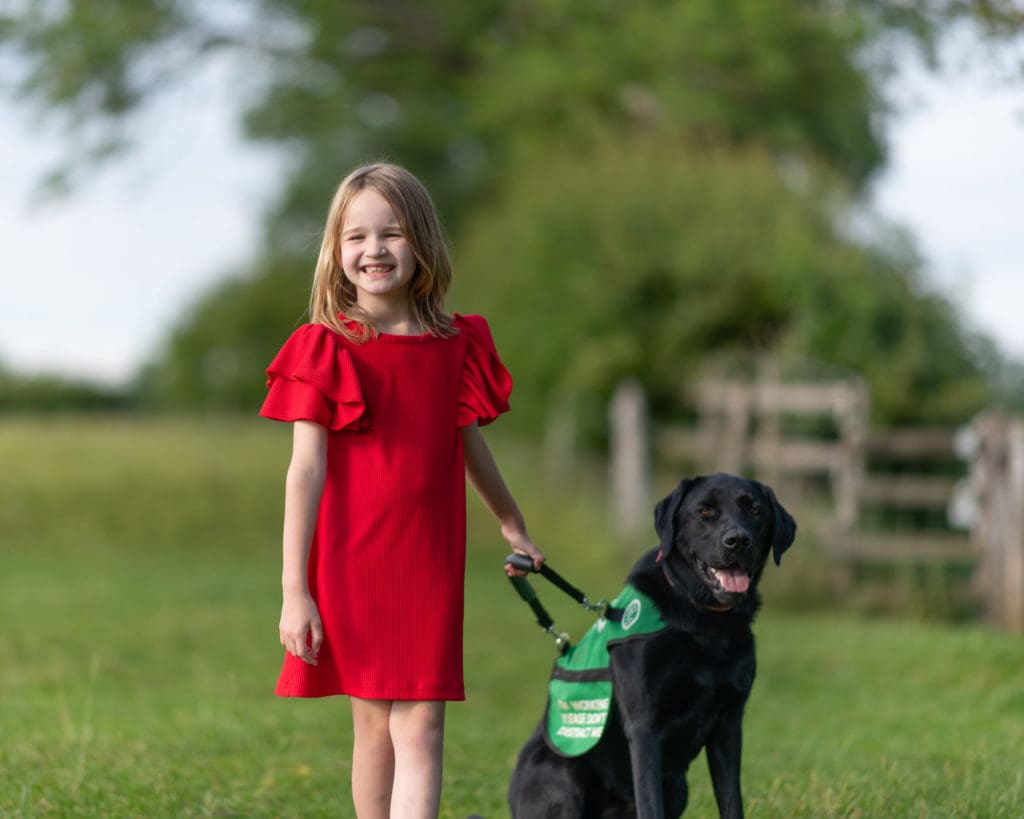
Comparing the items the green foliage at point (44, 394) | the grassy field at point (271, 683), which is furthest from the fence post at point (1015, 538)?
the green foliage at point (44, 394)

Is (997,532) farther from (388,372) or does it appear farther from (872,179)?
(872,179)

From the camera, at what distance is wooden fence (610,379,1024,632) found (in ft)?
38.8

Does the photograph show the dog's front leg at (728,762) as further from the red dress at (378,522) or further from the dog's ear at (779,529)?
the red dress at (378,522)

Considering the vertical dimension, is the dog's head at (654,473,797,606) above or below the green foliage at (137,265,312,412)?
below

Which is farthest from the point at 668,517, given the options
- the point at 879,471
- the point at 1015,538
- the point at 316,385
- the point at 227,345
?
the point at 227,345

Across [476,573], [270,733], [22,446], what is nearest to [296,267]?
[22,446]

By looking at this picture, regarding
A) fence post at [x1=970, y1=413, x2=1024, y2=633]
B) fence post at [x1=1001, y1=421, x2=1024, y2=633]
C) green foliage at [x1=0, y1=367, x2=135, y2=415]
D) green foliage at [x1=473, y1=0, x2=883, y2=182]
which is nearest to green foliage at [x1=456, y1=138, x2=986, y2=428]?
fence post at [x1=970, y1=413, x2=1024, y2=633]

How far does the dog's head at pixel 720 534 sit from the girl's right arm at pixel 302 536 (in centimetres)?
99

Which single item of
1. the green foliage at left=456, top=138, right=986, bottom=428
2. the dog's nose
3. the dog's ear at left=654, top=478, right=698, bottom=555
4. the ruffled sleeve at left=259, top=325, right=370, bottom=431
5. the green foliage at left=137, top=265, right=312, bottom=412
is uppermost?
the green foliage at left=137, top=265, right=312, bottom=412

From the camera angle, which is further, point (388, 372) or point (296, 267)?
point (296, 267)

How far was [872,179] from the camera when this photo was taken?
2252 centimetres

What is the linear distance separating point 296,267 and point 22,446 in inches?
794

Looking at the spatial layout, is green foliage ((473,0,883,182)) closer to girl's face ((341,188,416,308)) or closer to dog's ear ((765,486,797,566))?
Result: dog's ear ((765,486,797,566))

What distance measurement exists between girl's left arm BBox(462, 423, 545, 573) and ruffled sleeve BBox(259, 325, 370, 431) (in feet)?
1.24
